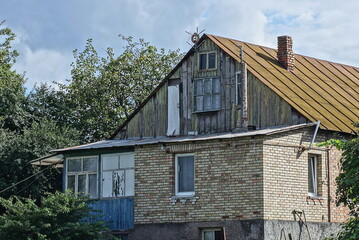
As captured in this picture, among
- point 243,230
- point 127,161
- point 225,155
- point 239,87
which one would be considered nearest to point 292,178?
point 225,155

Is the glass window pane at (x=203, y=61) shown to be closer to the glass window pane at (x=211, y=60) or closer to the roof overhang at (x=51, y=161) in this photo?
the glass window pane at (x=211, y=60)

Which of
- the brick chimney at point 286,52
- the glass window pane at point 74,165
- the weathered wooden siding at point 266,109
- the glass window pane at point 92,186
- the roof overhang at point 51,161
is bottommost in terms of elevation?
the glass window pane at point 92,186

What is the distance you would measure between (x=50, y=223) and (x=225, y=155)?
18.5 ft

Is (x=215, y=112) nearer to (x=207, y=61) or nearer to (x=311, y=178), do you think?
(x=207, y=61)

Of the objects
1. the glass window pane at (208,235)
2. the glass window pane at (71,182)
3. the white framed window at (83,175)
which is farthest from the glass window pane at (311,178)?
the glass window pane at (71,182)

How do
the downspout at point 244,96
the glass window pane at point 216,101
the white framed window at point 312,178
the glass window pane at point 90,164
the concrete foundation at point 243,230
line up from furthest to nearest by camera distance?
the glass window pane at point 90,164
the glass window pane at point 216,101
the downspout at point 244,96
the white framed window at point 312,178
the concrete foundation at point 243,230

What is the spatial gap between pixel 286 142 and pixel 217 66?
165 inches

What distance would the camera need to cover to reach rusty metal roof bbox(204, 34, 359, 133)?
28.5 m

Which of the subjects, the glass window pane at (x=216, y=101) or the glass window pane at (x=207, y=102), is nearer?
the glass window pane at (x=216, y=101)

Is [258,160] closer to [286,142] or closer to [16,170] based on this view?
[286,142]

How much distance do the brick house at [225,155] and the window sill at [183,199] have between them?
1.3 inches

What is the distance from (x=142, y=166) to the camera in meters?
29.0

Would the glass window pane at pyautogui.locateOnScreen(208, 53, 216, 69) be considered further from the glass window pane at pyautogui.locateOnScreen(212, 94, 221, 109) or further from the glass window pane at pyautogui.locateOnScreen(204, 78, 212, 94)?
the glass window pane at pyautogui.locateOnScreen(212, 94, 221, 109)

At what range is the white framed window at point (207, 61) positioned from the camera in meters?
30.0
